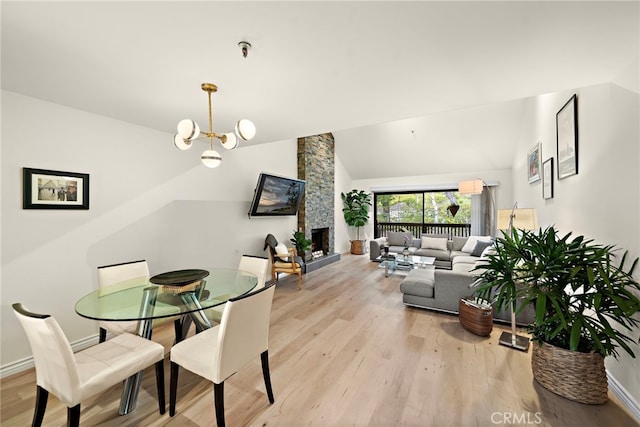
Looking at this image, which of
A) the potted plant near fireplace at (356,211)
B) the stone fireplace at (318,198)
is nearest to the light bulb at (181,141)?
the stone fireplace at (318,198)

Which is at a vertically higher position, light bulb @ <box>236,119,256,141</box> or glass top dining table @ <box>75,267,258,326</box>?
light bulb @ <box>236,119,256,141</box>

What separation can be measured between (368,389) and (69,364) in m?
1.87

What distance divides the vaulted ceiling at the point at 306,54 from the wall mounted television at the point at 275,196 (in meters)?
1.66

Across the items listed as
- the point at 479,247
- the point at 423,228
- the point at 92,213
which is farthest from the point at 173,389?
the point at 423,228

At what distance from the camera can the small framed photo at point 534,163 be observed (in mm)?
3788

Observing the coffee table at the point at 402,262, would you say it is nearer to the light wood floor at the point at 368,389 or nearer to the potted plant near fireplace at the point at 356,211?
the light wood floor at the point at 368,389

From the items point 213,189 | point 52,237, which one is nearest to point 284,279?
point 213,189

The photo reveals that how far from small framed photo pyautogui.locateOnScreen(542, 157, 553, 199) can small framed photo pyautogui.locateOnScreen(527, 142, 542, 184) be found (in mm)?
360

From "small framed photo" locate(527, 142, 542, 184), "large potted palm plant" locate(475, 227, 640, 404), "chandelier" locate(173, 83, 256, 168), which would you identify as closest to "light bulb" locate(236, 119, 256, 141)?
"chandelier" locate(173, 83, 256, 168)

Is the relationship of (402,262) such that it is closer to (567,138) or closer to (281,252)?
(281,252)

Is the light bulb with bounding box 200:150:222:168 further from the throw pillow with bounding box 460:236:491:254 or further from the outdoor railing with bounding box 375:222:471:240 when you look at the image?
the outdoor railing with bounding box 375:222:471:240

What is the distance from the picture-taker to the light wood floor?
1646 millimetres

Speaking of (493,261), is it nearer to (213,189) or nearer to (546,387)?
(546,387)

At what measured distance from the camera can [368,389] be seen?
1919mm
